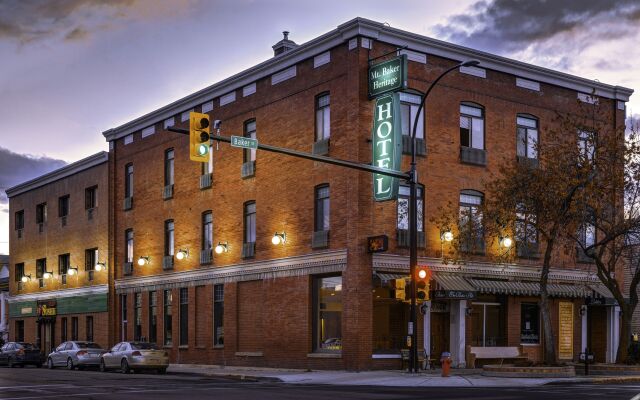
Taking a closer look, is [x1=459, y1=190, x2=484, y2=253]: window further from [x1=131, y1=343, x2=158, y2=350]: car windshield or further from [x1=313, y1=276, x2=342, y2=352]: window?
[x1=131, y1=343, x2=158, y2=350]: car windshield

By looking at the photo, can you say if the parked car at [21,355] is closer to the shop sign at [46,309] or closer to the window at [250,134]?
the shop sign at [46,309]

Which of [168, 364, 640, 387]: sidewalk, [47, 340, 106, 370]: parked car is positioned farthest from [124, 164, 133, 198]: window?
[168, 364, 640, 387]: sidewalk

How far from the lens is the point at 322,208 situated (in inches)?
1432

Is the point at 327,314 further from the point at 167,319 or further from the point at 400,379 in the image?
the point at 167,319

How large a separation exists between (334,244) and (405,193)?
3.33m

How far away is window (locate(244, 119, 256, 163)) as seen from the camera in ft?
134

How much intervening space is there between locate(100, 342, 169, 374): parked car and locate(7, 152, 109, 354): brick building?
14.3m

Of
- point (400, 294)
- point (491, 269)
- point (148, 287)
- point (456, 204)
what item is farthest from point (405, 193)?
point (148, 287)

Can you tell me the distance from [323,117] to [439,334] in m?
9.57

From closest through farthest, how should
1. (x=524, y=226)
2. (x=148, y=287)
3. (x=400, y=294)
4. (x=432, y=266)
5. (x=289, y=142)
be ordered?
(x=400, y=294), (x=524, y=226), (x=432, y=266), (x=289, y=142), (x=148, y=287)

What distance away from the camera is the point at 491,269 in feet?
124

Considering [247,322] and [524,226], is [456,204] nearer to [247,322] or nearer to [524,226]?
[524,226]

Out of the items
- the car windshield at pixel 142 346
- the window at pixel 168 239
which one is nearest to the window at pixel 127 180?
the window at pixel 168 239

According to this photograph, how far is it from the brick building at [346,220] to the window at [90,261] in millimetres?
10733
